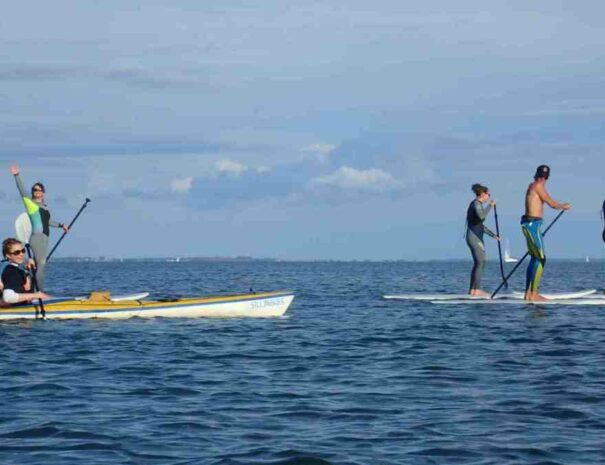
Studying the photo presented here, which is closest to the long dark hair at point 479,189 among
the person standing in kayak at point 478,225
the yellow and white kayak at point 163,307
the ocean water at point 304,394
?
the person standing in kayak at point 478,225

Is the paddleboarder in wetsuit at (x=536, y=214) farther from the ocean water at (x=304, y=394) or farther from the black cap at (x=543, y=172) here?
the ocean water at (x=304, y=394)

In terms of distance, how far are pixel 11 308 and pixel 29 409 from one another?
9099mm

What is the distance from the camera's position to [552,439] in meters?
8.75

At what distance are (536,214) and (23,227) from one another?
1034cm


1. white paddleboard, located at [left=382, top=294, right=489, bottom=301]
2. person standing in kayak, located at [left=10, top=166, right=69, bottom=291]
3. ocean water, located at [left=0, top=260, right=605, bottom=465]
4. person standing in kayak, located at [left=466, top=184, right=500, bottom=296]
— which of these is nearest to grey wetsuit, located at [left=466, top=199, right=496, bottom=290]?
person standing in kayak, located at [left=466, top=184, right=500, bottom=296]

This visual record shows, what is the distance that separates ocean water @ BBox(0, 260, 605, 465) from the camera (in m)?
8.46

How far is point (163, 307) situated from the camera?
2031 centimetres

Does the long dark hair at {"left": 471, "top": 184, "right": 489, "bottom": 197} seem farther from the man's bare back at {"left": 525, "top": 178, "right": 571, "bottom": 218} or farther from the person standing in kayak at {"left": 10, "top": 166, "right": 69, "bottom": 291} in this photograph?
the person standing in kayak at {"left": 10, "top": 166, "right": 69, "bottom": 291}

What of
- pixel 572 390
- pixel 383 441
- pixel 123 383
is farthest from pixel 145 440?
pixel 572 390

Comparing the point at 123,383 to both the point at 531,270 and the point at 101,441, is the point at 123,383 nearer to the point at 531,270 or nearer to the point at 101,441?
the point at 101,441

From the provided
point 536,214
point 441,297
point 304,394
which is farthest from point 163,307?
point 304,394

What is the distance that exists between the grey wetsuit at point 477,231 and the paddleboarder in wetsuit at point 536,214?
1.12m

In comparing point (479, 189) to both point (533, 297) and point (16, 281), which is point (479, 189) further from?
point (16, 281)

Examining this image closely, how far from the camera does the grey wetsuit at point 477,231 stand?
22.9m
